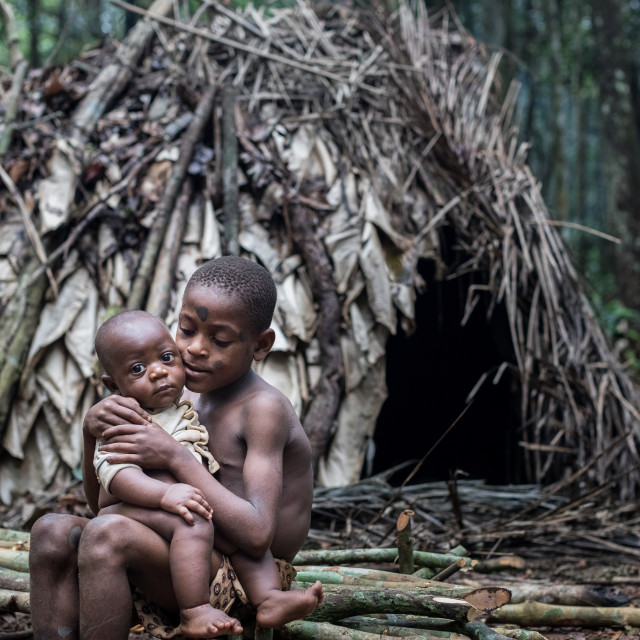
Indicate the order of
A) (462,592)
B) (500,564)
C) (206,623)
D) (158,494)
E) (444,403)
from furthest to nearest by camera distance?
(444,403), (500,564), (462,592), (158,494), (206,623)

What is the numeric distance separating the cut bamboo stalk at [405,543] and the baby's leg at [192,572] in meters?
0.94

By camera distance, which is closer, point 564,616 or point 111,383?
point 111,383

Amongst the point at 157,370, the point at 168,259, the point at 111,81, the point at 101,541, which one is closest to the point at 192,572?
the point at 101,541

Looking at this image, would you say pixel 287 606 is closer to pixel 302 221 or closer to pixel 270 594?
pixel 270 594

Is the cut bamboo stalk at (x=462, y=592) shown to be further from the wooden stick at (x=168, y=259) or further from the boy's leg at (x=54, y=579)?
the wooden stick at (x=168, y=259)

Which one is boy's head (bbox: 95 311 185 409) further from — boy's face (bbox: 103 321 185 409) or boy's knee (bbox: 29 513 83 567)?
boy's knee (bbox: 29 513 83 567)

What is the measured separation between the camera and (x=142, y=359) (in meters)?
1.84

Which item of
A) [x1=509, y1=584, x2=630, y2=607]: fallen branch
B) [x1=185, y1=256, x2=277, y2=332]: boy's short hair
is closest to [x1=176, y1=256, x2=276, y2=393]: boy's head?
[x1=185, y1=256, x2=277, y2=332]: boy's short hair

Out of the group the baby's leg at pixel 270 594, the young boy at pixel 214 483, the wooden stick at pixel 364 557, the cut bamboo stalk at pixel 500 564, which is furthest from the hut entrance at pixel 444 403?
the baby's leg at pixel 270 594

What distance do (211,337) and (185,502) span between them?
1.46ft

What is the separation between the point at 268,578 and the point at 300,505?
25 centimetres

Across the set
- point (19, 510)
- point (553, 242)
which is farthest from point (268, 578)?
point (553, 242)

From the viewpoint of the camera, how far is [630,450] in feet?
13.9

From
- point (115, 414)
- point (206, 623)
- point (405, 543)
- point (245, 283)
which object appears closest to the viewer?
point (206, 623)
